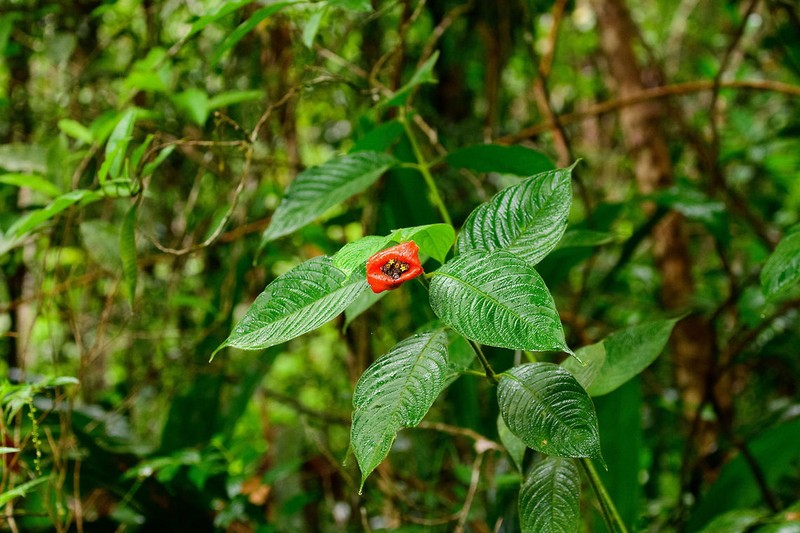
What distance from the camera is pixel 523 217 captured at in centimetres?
55

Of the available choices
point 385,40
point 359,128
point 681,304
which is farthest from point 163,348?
point 681,304

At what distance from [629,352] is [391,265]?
0.35 meters

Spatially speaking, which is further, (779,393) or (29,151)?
(779,393)

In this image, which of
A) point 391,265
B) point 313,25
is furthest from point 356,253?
point 313,25

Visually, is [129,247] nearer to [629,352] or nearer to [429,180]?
[429,180]

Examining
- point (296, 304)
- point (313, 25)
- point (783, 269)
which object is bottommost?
point (783, 269)

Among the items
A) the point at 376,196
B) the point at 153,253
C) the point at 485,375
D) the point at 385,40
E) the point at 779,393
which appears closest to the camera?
the point at 485,375

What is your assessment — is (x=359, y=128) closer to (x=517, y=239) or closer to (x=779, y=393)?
(x=517, y=239)

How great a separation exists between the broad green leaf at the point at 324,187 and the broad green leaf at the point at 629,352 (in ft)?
1.03

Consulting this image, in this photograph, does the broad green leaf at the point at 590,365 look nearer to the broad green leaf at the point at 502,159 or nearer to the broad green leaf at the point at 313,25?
the broad green leaf at the point at 502,159

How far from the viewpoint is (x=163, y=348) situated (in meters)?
1.87

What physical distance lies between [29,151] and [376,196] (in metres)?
0.55

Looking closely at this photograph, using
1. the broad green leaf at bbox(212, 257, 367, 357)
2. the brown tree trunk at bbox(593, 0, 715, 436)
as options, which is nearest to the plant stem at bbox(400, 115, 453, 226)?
the broad green leaf at bbox(212, 257, 367, 357)

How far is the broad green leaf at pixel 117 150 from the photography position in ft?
2.39
